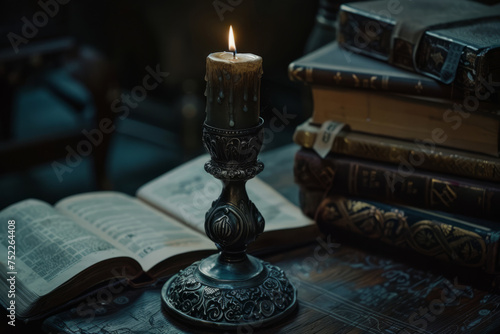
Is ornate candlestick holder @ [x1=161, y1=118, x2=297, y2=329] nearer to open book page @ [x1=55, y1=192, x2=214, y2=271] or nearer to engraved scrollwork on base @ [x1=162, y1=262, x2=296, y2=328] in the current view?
engraved scrollwork on base @ [x1=162, y1=262, x2=296, y2=328]

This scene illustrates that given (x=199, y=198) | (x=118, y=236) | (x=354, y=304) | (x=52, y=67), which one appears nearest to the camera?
(x=354, y=304)

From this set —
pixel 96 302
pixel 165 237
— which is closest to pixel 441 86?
pixel 165 237

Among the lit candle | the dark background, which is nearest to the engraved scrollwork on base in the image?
the lit candle

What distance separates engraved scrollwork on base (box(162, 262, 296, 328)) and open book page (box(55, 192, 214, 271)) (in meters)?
0.09

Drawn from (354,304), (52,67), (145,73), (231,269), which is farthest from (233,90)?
(145,73)

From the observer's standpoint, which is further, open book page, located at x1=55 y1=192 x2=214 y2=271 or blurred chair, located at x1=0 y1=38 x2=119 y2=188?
blurred chair, located at x1=0 y1=38 x2=119 y2=188

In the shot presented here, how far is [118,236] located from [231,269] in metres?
0.25

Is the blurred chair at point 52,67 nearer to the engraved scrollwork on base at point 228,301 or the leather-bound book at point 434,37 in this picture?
the leather-bound book at point 434,37

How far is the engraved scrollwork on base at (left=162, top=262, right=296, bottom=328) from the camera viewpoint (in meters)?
0.96

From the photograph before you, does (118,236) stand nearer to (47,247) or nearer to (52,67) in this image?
(47,247)

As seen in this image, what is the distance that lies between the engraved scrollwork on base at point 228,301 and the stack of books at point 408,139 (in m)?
0.26

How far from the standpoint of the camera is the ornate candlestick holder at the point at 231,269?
94 cm

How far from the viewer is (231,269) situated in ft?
3.28

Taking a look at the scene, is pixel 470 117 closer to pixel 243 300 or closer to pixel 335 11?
pixel 243 300
